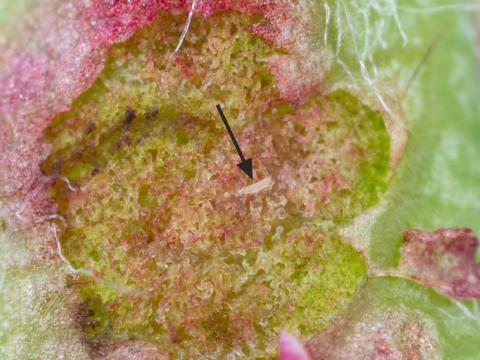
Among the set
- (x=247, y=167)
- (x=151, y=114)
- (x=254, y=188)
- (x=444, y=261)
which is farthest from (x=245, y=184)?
(x=444, y=261)

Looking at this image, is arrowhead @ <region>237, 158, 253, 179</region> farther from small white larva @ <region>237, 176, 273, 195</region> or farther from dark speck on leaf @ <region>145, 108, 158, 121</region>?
dark speck on leaf @ <region>145, 108, 158, 121</region>

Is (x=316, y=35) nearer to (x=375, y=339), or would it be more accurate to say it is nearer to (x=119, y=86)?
(x=119, y=86)

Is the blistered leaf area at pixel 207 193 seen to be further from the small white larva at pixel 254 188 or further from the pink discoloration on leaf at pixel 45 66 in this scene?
the pink discoloration on leaf at pixel 45 66

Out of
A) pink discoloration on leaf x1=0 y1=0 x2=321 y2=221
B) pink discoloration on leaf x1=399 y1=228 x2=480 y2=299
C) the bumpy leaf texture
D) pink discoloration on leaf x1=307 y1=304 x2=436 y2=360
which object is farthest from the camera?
pink discoloration on leaf x1=399 y1=228 x2=480 y2=299

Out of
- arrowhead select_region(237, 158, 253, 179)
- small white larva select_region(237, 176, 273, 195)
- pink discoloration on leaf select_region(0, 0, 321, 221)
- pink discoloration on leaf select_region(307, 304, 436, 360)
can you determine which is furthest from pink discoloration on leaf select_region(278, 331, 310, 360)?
pink discoloration on leaf select_region(0, 0, 321, 221)

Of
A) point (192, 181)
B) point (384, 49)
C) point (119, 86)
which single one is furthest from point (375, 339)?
point (119, 86)
